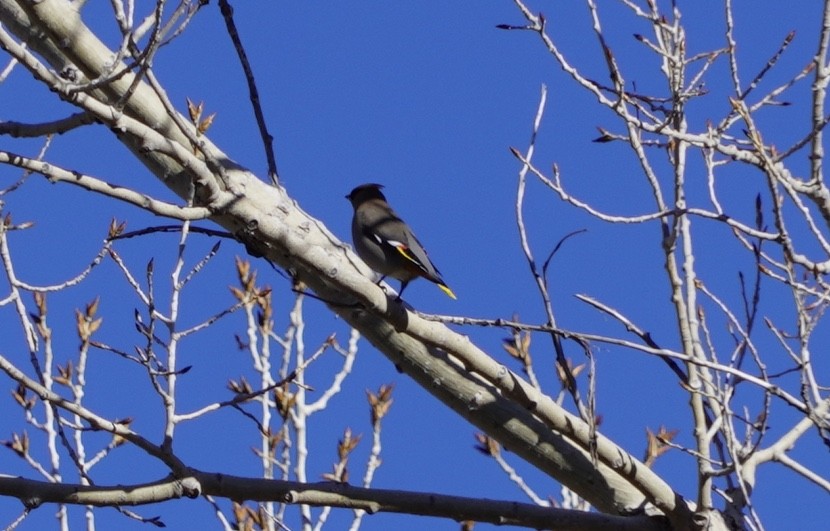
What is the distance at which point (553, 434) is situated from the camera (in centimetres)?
391

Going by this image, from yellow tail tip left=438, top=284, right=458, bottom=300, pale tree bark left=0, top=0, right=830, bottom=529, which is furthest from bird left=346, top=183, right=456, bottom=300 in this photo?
pale tree bark left=0, top=0, right=830, bottom=529

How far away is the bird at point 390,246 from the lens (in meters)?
5.55

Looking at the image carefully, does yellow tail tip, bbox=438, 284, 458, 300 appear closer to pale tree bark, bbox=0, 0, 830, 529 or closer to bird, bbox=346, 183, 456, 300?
bird, bbox=346, 183, 456, 300

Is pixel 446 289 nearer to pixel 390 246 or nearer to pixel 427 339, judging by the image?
pixel 390 246

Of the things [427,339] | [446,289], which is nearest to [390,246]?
[446,289]

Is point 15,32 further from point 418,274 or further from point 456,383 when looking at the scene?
point 418,274

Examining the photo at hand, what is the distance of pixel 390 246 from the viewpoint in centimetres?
570

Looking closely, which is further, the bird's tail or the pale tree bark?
the bird's tail

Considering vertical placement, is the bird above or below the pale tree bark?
above

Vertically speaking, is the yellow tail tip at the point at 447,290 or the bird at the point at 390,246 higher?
the bird at the point at 390,246

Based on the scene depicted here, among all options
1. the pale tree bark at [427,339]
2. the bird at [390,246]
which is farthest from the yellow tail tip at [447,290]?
the pale tree bark at [427,339]

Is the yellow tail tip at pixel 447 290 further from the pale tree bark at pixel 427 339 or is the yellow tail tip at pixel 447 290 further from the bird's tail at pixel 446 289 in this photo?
the pale tree bark at pixel 427 339

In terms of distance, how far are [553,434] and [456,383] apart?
368 mm

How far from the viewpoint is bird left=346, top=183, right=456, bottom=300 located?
5.55 m
